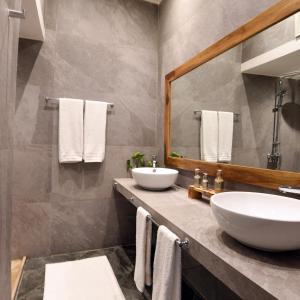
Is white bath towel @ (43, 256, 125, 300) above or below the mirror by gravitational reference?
below

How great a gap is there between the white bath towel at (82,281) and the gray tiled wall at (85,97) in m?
0.28

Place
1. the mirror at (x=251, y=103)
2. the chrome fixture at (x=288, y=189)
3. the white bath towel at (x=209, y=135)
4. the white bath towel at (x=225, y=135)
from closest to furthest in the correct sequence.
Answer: the chrome fixture at (x=288, y=189), the mirror at (x=251, y=103), the white bath towel at (x=225, y=135), the white bath towel at (x=209, y=135)

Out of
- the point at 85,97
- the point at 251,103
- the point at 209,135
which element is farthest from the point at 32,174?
the point at 251,103

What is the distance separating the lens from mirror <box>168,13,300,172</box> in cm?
119

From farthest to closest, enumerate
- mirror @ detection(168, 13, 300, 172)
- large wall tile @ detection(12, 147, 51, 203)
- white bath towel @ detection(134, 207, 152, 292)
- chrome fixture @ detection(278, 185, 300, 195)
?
large wall tile @ detection(12, 147, 51, 203) < white bath towel @ detection(134, 207, 152, 292) < mirror @ detection(168, 13, 300, 172) < chrome fixture @ detection(278, 185, 300, 195)

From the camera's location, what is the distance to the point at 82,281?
1.94 metres

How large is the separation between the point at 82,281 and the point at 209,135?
5.23 feet

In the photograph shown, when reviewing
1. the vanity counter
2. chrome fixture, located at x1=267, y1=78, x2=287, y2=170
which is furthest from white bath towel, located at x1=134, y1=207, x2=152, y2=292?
chrome fixture, located at x1=267, y1=78, x2=287, y2=170

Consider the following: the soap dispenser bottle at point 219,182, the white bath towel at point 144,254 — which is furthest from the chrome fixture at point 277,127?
the white bath towel at point 144,254

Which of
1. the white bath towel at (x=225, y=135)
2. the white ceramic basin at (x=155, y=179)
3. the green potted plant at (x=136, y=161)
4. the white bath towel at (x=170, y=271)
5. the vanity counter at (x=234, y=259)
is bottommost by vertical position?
the white bath towel at (x=170, y=271)

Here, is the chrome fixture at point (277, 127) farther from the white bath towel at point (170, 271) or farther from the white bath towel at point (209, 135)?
the white bath towel at point (170, 271)

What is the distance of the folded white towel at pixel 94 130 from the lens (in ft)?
7.68

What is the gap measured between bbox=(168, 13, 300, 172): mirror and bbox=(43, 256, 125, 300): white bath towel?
1.26 meters

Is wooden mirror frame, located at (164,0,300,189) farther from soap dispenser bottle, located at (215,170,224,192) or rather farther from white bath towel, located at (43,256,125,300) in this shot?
white bath towel, located at (43,256,125,300)
